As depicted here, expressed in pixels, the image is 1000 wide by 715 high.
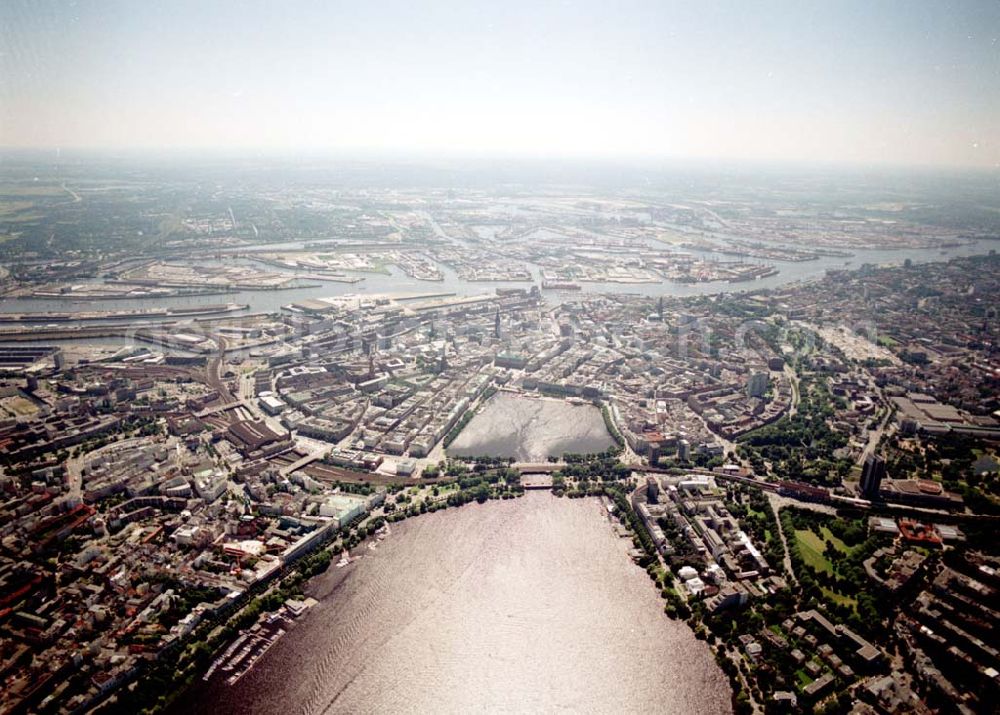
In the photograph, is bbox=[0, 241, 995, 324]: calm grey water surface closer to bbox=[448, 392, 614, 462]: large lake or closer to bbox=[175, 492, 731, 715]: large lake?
bbox=[448, 392, 614, 462]: large lake

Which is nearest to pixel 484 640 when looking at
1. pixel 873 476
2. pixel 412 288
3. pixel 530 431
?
pixel 530 431

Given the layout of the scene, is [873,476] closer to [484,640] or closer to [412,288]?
[484,640]

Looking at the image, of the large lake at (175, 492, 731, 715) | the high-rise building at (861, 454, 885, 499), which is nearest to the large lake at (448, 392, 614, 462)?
the large lake at (175, 492, 731, 715)

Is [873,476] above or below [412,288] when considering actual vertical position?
above

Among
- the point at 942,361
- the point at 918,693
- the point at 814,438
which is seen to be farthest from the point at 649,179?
the point at 918,693

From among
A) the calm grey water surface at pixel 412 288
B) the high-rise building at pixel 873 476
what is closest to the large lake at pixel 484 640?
the high-rise building at pixel 873 476

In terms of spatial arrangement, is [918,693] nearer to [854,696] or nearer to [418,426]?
[854,696]
